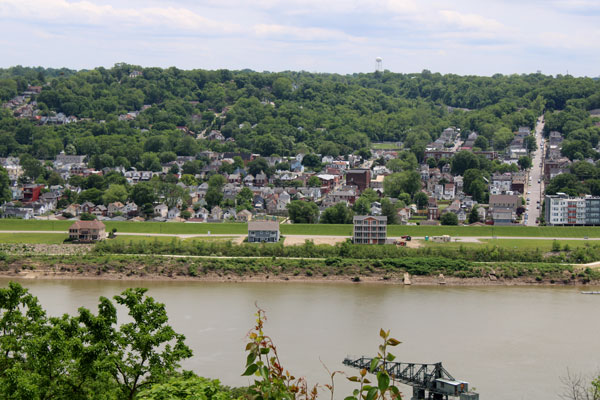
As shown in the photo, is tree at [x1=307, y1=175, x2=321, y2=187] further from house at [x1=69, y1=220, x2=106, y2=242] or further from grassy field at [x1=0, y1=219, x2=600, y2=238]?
house at [x1=69, y1=220, x2=106, y2=242]

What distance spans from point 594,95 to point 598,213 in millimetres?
18468

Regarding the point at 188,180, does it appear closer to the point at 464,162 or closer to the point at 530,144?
the point at 464,162

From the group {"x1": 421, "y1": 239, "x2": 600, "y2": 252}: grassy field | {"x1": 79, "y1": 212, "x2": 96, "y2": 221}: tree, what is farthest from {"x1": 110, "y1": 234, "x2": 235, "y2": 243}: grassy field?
{"x1": 421, "y1": 239, "x2": 600, "y2": 252}: grassy field

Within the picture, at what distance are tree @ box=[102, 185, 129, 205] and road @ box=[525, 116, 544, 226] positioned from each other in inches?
391

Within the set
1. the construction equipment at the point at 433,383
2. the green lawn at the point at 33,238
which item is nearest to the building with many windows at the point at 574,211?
the green lawn at the point at 33,238

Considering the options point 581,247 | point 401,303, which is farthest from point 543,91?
point 401,303

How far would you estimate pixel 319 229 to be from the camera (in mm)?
17969

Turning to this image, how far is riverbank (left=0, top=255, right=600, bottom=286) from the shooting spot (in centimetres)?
1391

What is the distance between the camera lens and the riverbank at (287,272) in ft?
45.6

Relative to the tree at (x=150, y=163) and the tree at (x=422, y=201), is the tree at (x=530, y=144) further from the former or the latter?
the tree at (x=150, y=163)

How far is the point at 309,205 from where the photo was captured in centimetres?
1900

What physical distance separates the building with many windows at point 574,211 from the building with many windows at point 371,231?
14.6ft

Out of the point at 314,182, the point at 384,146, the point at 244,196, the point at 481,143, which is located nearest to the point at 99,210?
the point at 244,196

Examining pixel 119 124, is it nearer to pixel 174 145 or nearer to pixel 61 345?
pixel 174 145
